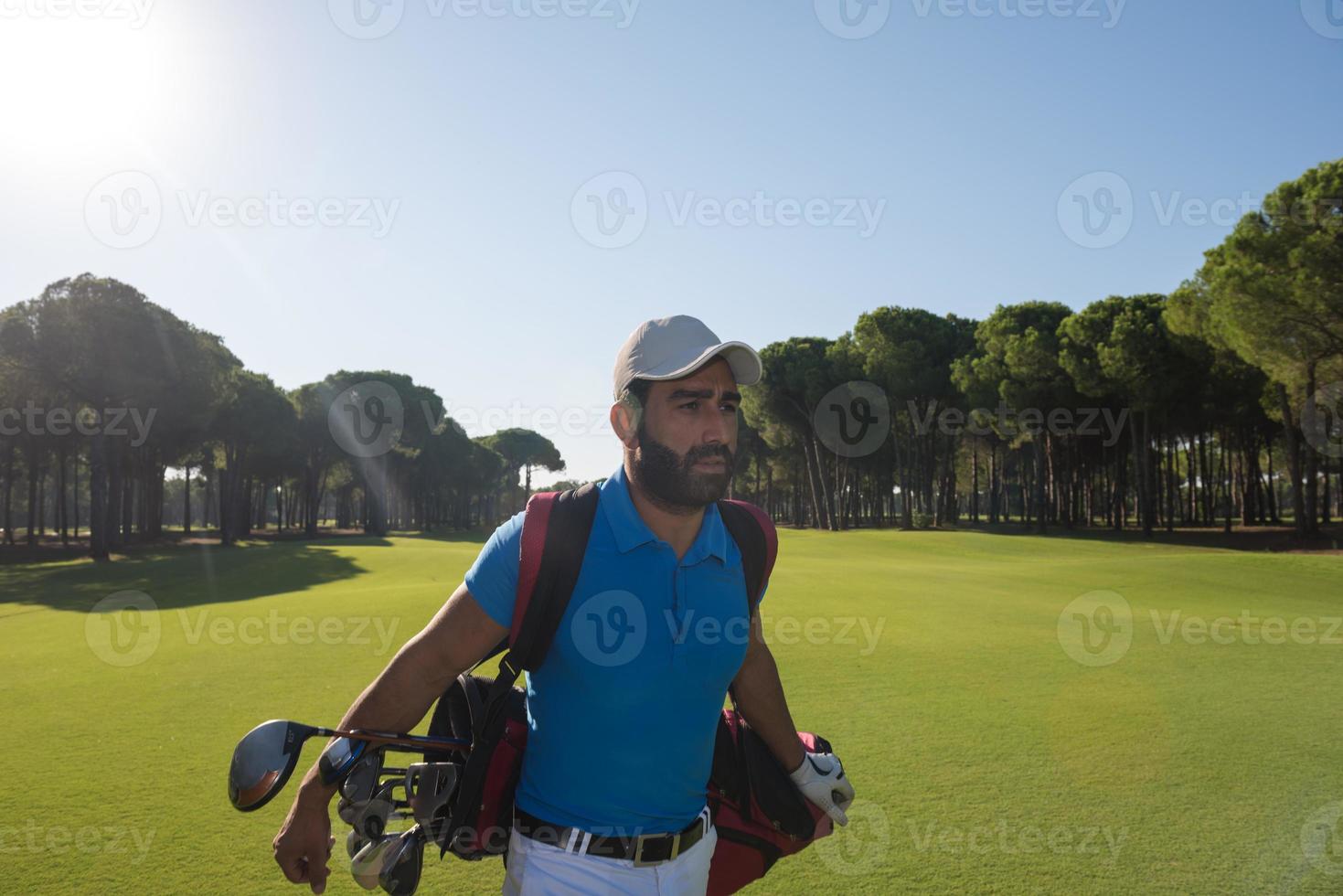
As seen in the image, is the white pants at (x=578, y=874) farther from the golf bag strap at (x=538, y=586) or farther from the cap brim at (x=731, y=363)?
the cap brim at (x=731, y=363)

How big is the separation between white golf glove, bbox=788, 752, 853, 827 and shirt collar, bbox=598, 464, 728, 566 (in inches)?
32.3

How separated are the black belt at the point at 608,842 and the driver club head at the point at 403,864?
0.95 ft

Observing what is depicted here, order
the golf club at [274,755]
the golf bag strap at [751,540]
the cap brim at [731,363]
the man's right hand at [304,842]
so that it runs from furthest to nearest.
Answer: the golf bag strap at [751,540], the cap brim at [731,363], the man's right hand at [304,842], the golf club at [274,755]

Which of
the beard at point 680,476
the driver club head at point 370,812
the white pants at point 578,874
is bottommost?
the white pants at point 578,874

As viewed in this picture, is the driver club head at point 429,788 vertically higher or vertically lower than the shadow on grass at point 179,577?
higher

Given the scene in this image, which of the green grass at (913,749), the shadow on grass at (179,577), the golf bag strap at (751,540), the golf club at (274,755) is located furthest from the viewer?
the shadow on grass at (179,577)

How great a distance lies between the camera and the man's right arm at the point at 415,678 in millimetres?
2152

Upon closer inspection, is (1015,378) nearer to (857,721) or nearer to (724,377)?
(857,721)

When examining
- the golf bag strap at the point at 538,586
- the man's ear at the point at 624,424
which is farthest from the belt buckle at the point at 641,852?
the man's ear at the point at 624,424

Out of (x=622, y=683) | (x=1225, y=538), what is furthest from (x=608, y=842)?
(x=1225, y=538)

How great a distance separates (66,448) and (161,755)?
1838 inches

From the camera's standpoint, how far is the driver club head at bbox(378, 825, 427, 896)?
2.19m

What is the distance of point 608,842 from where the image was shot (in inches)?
89.3

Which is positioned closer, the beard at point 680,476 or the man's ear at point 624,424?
the beard at point 680,476
